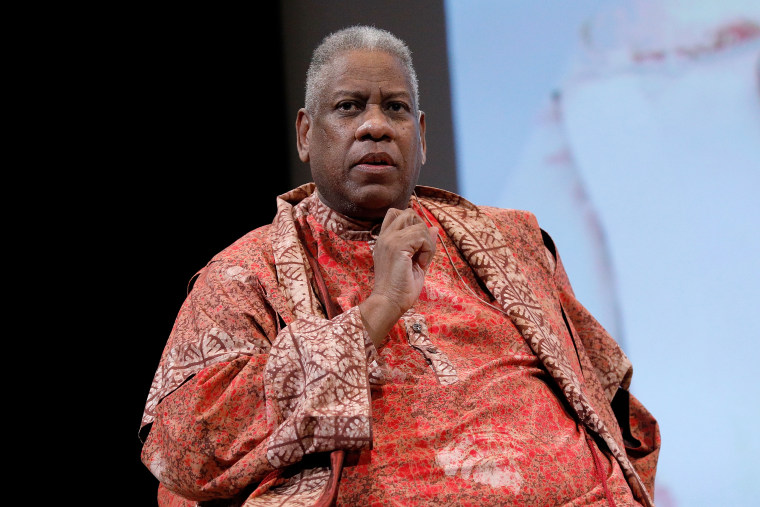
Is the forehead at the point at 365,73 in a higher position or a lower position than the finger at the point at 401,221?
higher

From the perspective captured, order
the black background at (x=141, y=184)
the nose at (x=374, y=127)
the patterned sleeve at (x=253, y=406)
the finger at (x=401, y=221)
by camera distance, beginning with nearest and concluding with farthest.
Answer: the patterned sleeve at (x=253, y=406) < the finger at (x=401, y=221) < the nose at (x=374, y=127) < the black background at (x=141, y=184)

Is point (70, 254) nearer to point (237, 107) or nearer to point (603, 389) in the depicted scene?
point (237, 107)

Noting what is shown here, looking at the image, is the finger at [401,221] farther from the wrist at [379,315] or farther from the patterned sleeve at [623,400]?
the patterned sleeve at [623,400]

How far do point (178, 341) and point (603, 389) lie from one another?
1.06m

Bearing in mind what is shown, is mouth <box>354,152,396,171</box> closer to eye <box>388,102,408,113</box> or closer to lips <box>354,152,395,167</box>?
lips <box>354,152,395,167</box>

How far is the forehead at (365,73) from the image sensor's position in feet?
6.45

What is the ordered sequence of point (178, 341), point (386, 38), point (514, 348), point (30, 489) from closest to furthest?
1. point (178, 341)
2. point (514, 348)
3. point (386, 38)
4. point (30, 489)

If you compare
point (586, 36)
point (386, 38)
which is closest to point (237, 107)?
point (386, 38)

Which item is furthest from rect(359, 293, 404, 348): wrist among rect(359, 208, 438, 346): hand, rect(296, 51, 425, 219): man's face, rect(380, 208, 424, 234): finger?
rect(296, 51, 425, 219): man's face

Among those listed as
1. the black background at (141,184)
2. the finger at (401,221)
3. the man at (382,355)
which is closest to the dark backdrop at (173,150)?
the black background at (141,184)

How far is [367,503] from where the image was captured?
60.4 inches

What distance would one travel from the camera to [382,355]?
5.72 ft

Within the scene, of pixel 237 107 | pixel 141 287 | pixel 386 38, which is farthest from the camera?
pixel 237 107

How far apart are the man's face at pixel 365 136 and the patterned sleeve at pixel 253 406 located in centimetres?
43
